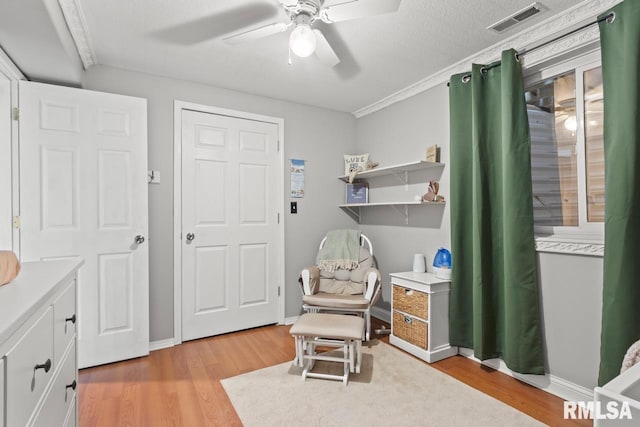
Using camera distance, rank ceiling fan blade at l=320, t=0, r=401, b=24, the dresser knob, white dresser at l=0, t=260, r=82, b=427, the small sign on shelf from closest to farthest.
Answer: white dresser at l=0, t=260, r=82, b=427 → the dresser knob → ceiling fan blade at l=320, t=0, r=401, b=24 → the small sign on shelf

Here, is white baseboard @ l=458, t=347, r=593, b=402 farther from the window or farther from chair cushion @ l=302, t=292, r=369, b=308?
chair cushion @ l=302, t=292, r=369, b=308

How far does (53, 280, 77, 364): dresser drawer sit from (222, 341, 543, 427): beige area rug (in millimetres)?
1057

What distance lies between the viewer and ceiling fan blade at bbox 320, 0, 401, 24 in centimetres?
152

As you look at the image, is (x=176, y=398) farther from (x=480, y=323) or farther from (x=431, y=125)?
(x=431, y=125)

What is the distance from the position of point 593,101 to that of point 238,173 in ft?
9.24

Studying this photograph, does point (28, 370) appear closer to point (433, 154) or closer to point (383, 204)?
point (383, 204)

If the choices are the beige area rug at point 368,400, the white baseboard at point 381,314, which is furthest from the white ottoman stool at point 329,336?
the white baseboard at point 381,314

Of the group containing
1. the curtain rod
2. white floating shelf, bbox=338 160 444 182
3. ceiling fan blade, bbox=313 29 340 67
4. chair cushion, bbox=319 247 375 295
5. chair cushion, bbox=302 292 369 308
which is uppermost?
the curtain rod

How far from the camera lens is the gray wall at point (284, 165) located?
2777 millimetres

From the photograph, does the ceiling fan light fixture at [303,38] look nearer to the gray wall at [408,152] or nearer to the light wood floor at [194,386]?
the gray wall at [408,152]

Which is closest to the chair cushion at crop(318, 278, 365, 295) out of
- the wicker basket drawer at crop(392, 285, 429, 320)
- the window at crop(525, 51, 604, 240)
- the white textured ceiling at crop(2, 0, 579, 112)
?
the wicker basket drawer at crop(392, 285, 429, 320)

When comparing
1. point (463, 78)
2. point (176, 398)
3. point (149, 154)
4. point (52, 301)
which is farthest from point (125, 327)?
point (463, 78)

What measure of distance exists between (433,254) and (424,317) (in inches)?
25.4

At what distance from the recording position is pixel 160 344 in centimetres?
279
